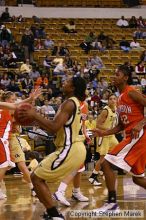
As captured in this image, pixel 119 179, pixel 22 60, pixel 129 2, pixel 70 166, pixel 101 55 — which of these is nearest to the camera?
pixel 70 166

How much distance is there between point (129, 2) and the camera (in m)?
31.2

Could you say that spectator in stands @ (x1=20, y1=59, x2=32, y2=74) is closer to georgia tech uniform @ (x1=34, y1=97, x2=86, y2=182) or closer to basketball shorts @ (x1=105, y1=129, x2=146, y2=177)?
basketball shorts @ (x1=105, y1=129, x2=146, y2=177)

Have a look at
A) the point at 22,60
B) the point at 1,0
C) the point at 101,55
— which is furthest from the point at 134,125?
the point at 1,0

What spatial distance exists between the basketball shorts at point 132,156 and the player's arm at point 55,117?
4.19 ft

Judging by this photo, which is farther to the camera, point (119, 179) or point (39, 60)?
point (39, 60)

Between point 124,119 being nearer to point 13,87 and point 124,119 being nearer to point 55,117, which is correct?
point 55,117

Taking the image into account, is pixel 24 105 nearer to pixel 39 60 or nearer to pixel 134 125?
pixel 134 125

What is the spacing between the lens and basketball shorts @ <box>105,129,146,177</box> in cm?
795

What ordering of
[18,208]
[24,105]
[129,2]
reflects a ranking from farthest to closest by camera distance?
[129,2], [18,208], [24,105]

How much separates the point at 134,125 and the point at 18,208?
2.16 m

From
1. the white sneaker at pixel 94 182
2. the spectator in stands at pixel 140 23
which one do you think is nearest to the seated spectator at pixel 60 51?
the spectator in stands at pixel 140 23

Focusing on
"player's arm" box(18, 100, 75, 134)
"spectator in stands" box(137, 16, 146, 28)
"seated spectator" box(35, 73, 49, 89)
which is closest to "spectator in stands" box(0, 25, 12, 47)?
"seated spectator" box(35, 73, 49, 89)

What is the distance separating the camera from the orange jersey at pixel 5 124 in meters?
10.1

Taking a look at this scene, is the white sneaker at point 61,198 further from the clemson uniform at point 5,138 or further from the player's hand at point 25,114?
the player's hand at point 25,114
